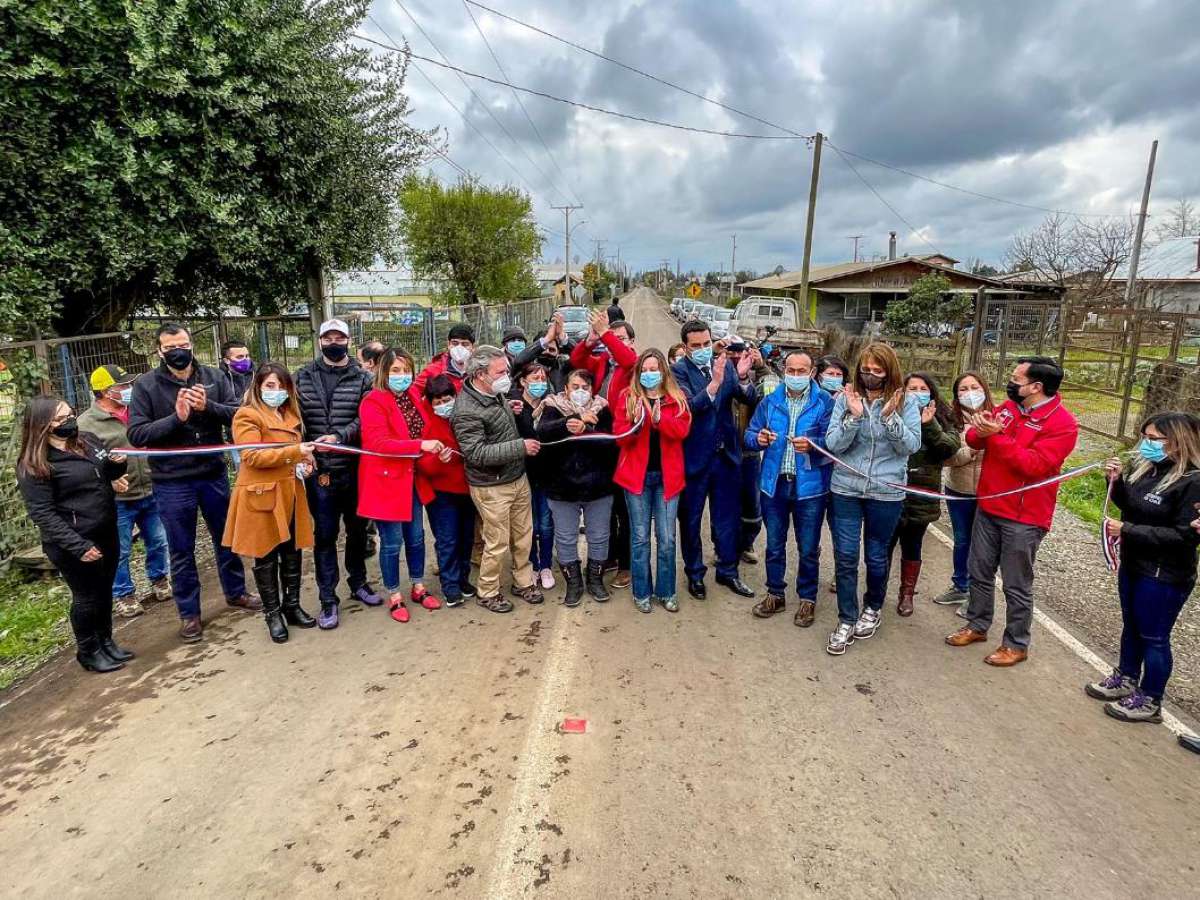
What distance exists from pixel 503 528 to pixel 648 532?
110cm

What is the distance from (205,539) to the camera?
21.7ft

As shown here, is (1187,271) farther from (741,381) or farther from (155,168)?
(155,168)

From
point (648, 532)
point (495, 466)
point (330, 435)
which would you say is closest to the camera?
point (330, 435)

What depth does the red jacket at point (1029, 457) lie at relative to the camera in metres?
3.91

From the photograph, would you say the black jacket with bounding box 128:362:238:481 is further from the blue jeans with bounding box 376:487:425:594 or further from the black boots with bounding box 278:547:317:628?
the blue jeans with bounding box 376:487:425:594

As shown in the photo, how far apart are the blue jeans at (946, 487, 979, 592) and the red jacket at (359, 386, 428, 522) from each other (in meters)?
4.02

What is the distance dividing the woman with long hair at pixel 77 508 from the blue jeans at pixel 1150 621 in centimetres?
592

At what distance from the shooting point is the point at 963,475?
4.78 metres

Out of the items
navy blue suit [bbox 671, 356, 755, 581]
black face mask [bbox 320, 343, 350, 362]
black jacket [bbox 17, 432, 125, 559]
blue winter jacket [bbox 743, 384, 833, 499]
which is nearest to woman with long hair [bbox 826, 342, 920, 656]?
blue winter jacket [bbox 743, 384, 833, 499]

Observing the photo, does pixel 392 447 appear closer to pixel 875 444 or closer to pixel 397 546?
pixel 397 546

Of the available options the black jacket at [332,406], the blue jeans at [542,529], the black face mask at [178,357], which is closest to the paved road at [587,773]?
the blue jeans at [542,529]

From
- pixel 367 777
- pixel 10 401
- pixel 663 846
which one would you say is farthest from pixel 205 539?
pixel 663 846

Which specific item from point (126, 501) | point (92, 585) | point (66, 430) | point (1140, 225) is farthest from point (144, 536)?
point (1140, 225)

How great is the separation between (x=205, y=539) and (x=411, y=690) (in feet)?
13.2
